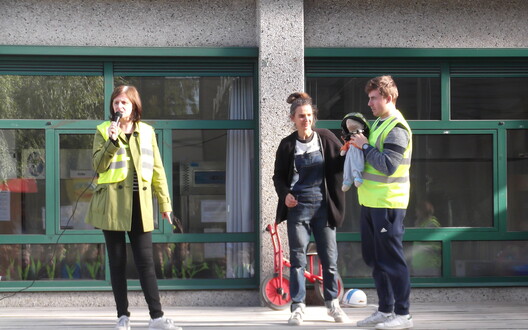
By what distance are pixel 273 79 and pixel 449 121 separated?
1899mm

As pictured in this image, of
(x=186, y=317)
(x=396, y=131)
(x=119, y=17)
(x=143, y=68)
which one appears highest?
(x=119, y=17)

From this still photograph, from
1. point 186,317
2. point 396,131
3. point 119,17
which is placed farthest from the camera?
point 119,17

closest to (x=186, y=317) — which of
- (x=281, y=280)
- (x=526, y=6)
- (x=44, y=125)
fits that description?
(x=281, y=280)

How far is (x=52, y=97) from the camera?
8.22 meters

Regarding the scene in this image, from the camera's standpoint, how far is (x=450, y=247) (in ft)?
27.6

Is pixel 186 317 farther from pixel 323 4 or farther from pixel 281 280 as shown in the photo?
pixel 323 4

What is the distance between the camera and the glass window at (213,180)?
328 inches

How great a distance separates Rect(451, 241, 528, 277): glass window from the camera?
8.45 metres

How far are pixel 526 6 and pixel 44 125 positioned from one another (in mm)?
5061

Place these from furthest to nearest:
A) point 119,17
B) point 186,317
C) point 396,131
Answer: point 119,17 < point 186,317 < point 396,131

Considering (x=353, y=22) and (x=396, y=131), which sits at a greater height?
(x=353, y=22)

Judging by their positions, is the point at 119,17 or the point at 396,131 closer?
the point at 396,131

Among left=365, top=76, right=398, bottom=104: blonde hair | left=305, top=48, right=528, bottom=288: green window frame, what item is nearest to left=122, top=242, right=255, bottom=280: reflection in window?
left=305, top=48, right=528, bottom=288: green window frame

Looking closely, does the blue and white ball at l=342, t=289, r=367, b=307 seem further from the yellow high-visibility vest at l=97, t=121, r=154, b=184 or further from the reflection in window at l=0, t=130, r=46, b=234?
the reflection in window at l=0, t=130, r=46, b=234
